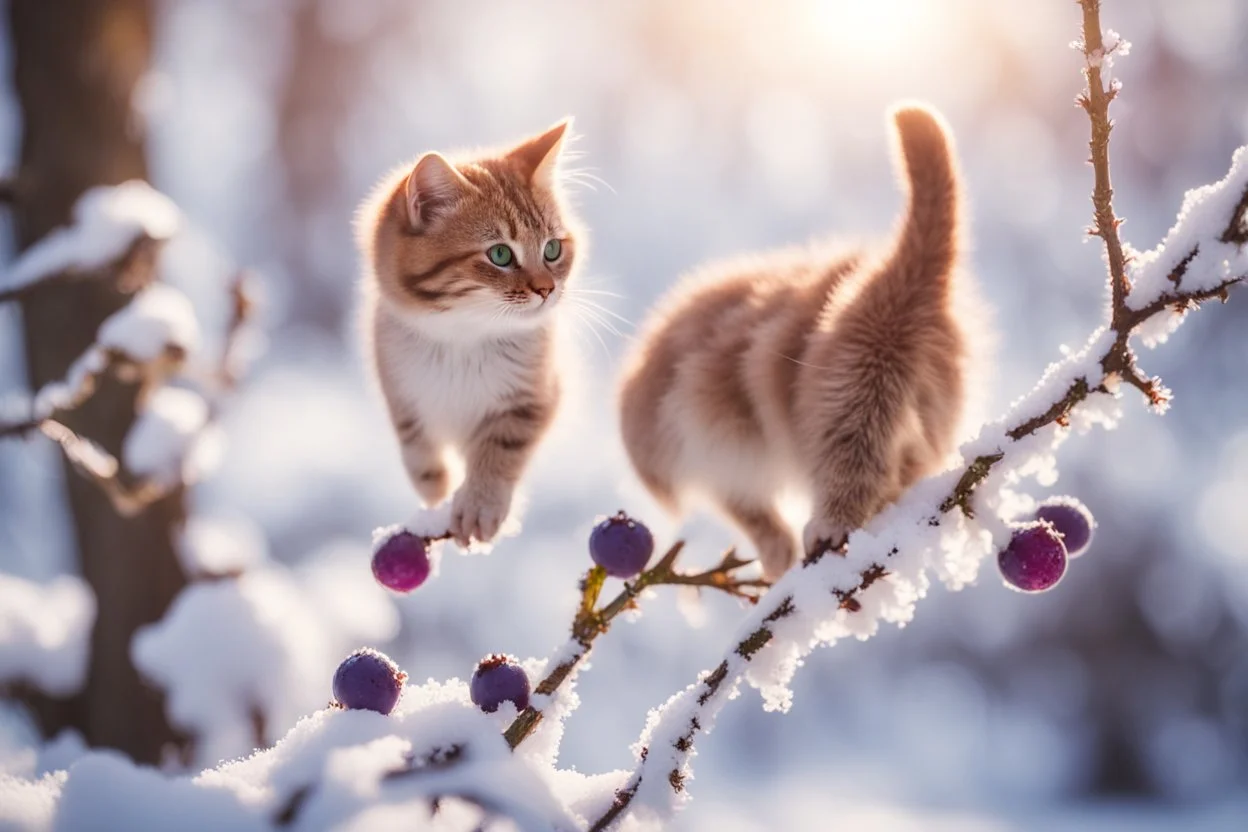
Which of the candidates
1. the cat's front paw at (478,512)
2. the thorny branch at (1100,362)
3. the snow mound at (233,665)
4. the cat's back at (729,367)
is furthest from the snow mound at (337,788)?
the snow mound at (233,665)

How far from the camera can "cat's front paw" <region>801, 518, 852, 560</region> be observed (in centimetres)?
119

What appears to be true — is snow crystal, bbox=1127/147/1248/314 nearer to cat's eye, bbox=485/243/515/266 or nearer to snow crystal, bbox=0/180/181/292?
cat's eye, bbox=485/243/515/266

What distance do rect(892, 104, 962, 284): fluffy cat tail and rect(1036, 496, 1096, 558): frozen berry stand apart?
429mm

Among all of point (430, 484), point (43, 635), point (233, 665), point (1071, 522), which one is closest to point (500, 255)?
point (430, 484)

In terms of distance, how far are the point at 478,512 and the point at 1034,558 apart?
692mm

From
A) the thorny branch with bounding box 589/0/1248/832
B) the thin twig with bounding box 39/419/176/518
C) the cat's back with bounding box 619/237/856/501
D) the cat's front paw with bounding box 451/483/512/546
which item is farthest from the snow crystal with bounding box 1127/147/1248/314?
the thin twig with bounding box 39/419/176/518

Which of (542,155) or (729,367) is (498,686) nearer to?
(729,367)

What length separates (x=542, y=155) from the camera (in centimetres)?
174

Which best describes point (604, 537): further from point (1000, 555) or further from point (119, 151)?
point (119, 151)

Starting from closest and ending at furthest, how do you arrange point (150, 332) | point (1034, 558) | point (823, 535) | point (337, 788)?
point (337, 788) < point (1034, 558) < point (823, 535) < point (150, 332)

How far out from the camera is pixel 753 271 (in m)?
1.83

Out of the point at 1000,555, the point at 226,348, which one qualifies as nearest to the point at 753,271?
the point at 1000,555

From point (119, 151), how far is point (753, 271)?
1.78 metres

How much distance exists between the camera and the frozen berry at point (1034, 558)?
0.96m
